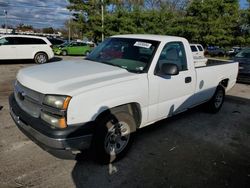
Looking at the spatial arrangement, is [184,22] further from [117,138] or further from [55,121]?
[55,121]

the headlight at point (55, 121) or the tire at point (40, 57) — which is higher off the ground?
the tire at point (40, 57)

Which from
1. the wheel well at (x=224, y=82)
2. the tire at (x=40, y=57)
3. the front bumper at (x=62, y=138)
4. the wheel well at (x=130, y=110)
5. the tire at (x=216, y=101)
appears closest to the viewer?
the front bumper at (x=62, y=138)

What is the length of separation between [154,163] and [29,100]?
79.0 inches

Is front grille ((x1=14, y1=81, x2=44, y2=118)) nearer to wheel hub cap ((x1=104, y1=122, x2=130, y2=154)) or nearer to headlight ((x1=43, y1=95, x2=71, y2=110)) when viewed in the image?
headlight ((x1=43, y1=95, x2=71, y2=110))

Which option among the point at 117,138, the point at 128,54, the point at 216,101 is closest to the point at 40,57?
the point at 216,101

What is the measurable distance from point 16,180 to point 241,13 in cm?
2511

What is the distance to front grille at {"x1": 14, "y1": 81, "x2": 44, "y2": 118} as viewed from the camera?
Answer: 279cm

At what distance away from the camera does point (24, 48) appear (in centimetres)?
1405

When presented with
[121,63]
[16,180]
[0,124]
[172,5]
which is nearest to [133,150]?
[121,63]

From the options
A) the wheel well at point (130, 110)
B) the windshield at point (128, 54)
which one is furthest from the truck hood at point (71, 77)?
the wheel well at point (130, 110)

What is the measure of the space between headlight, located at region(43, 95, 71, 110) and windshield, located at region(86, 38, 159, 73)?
1294 millimetres

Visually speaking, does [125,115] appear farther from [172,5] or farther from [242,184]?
[172,5]

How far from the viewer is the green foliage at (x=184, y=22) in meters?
21.7

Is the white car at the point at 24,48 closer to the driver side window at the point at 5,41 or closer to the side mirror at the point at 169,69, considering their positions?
the driver side window at the point at 5,41
